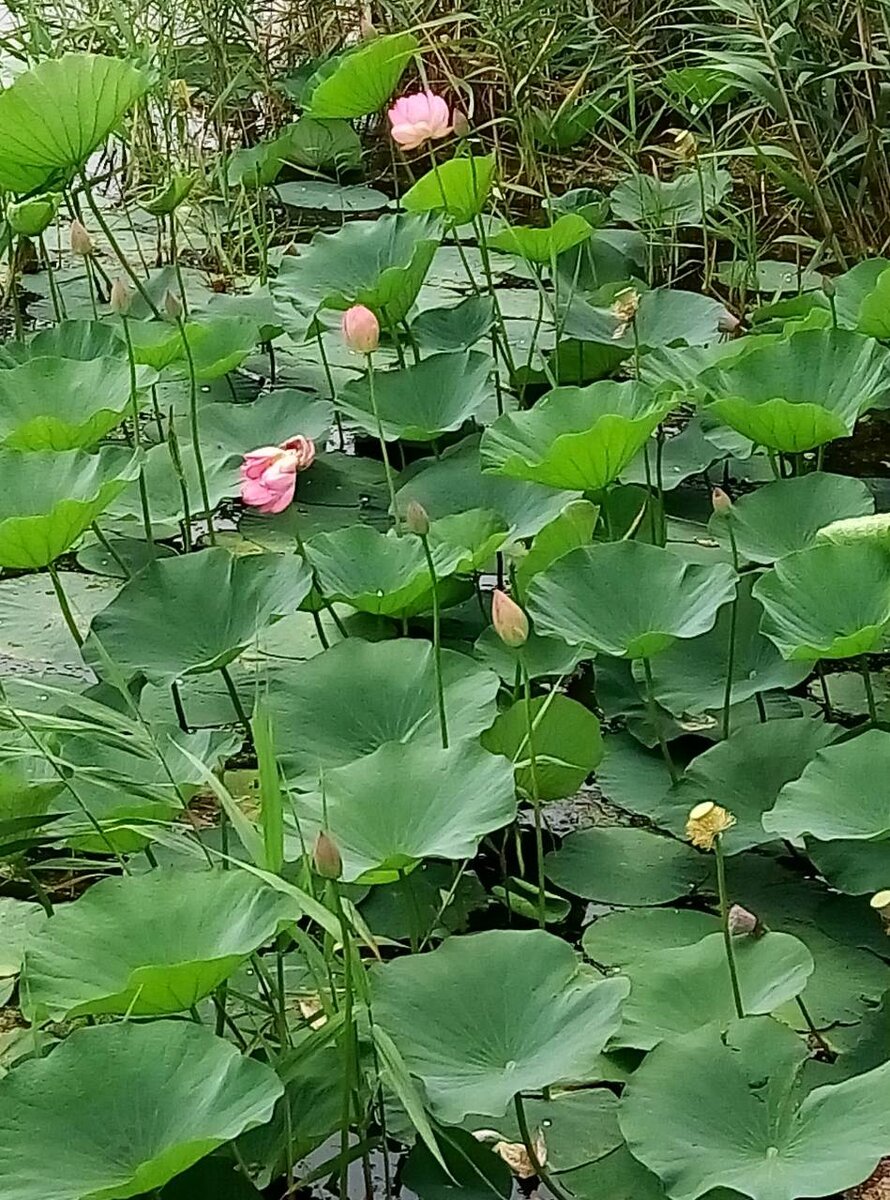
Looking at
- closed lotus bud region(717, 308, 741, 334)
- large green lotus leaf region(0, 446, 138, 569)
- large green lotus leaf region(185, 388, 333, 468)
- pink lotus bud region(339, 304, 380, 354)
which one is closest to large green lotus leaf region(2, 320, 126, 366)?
large green lotus leaf region(185, 388, 333, 468)

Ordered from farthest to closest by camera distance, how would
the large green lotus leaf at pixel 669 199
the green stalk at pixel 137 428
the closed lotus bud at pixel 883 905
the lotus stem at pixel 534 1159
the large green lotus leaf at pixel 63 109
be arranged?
the large green lotus leaf at pixel 669 199 < the large green lotus leaf at pixel 63 109 < the green stalk at pixel 137 428 < the closed lotus bud at pixel 883 905 < the lotus stem at pixel 534 1159

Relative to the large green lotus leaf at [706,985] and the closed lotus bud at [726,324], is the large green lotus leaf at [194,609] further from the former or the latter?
the closed lotus bud at [726,324]

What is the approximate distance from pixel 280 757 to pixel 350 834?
0.61ft

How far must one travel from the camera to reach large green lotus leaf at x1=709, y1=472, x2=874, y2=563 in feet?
4.94

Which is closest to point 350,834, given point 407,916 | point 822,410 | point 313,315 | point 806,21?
point 407,916

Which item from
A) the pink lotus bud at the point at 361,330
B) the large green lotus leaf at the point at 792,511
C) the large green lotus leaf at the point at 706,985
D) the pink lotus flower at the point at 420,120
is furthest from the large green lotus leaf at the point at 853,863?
the pink lotus flower at the point at 420,120

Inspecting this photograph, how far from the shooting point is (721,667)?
142 centimetres

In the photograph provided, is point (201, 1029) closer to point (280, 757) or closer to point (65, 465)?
point (280, 757)

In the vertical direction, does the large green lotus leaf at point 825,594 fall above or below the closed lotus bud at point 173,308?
below

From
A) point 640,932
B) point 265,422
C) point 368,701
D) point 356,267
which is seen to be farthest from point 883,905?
point 356,267

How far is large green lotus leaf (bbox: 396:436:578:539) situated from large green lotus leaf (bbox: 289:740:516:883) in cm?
48

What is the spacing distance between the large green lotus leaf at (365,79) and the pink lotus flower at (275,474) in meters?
0.83

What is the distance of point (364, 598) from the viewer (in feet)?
4.64

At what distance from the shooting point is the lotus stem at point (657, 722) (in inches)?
53.0
